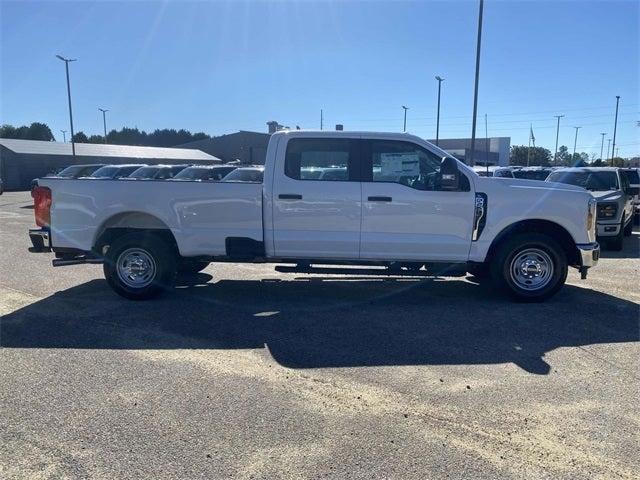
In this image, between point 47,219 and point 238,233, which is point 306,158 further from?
point 47,219

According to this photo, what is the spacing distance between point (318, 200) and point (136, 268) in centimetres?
258

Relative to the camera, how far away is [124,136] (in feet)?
386

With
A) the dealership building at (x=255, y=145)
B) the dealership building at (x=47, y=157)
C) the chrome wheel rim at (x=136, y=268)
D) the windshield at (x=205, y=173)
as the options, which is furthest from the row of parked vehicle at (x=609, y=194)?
the dealership building at (x=255, y=145)

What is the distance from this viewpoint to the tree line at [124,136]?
347ft

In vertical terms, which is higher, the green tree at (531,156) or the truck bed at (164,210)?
the green tree at (531,156)

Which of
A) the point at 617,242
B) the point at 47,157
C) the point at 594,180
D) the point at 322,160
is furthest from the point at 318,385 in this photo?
the point at 47,157

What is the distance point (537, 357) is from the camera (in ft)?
16.5

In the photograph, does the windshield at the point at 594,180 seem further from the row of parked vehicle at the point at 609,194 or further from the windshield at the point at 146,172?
the windshield at the point at 146,172

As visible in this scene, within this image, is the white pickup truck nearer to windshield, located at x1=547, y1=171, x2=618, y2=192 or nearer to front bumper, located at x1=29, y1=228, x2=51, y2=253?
front bumper, located at x1=29, y1=228, x2=51, y2=253

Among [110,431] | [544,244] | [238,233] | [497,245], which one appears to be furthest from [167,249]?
[544,244]

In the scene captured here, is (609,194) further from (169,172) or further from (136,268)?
(169,172)

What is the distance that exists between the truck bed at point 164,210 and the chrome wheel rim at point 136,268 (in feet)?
1.25

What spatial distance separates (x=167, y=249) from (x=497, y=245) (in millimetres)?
4294

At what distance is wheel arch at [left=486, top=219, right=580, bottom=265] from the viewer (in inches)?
271
